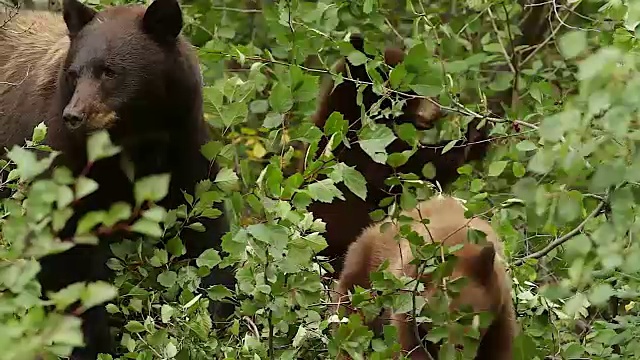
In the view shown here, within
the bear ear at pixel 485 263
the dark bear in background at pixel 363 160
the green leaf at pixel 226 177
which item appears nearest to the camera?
the green leaf at pixel 226 177

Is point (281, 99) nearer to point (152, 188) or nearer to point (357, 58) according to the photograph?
point (357, 58)

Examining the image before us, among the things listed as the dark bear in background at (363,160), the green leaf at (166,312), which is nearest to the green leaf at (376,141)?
the green leaf at (166,312)

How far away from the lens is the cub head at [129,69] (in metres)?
4.88

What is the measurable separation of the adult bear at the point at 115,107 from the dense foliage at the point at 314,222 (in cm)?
29

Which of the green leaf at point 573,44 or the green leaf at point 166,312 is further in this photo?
the green leaf at point 166,312

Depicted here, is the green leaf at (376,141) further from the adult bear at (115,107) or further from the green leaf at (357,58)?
the adult bear at (115,107)

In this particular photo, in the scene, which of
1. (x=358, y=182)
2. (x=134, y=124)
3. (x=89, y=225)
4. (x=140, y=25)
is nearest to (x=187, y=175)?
(x=134, y=124)

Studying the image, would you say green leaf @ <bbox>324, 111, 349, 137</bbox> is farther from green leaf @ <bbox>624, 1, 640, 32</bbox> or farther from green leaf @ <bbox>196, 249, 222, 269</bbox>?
green leaf @ <bbox>624, 1, 640, 32</bbox>

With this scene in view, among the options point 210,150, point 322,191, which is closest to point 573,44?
point 322,191

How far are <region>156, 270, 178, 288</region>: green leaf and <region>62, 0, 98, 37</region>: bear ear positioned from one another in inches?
60.0

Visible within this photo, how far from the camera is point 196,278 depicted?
4.15 m

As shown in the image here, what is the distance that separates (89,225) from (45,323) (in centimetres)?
24

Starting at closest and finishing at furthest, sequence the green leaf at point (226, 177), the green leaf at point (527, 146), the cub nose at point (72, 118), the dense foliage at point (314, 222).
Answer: the dense foliage at point (314, 222) → the green leaf at point (527, 146) → the green leaf at point (226, 177) → the cub nose at point (72, 118)

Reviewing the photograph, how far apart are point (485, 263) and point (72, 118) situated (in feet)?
5.95
